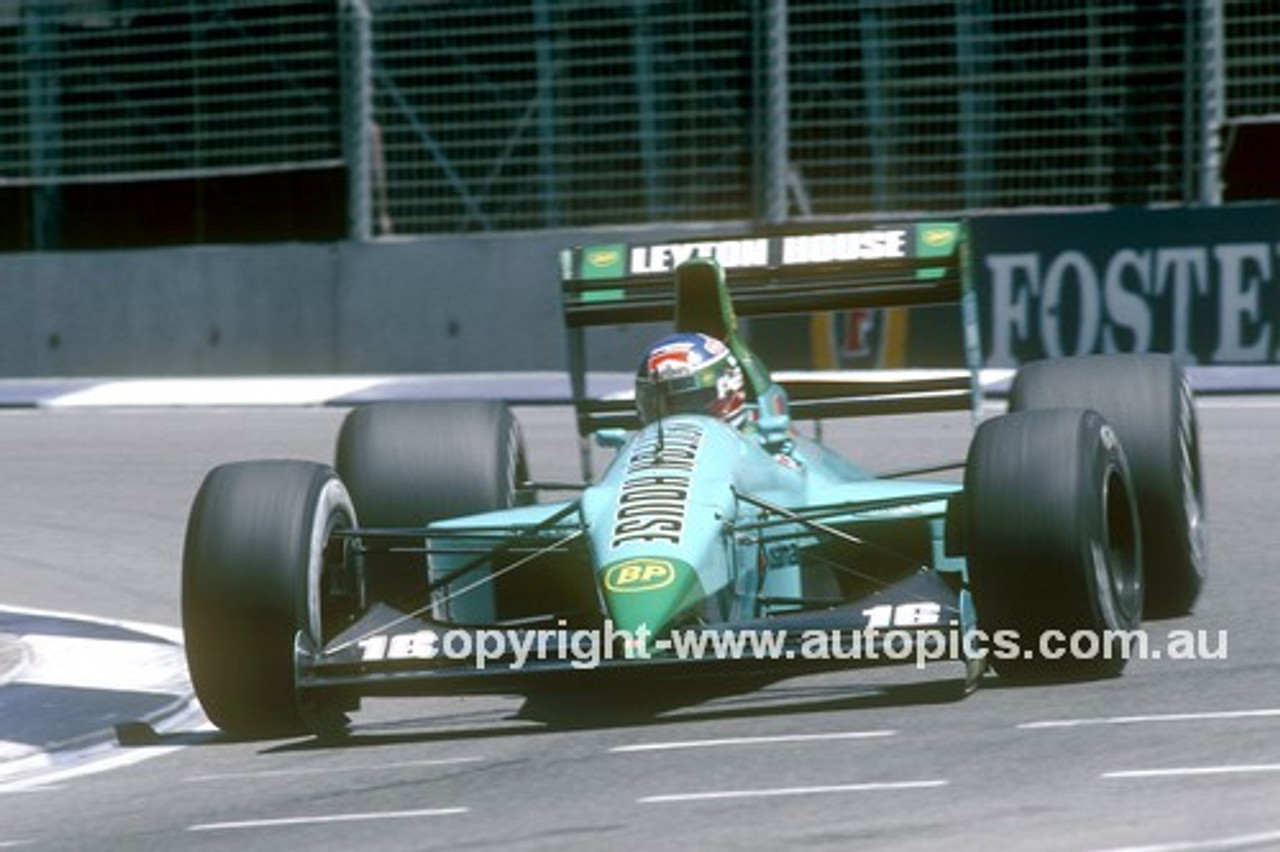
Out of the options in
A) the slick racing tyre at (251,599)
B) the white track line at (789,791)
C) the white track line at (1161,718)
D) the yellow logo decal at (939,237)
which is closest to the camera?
the white track line at (789,791)

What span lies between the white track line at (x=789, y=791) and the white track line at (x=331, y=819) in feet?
1.73

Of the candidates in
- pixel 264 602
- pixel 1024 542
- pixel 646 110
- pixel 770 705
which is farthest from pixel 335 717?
pixel 646 110

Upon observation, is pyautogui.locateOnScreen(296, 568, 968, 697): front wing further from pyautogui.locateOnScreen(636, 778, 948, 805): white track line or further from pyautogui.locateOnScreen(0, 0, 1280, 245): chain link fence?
pyautogui.locateOnScreen(0, 0, 1280, 245): chain link fence

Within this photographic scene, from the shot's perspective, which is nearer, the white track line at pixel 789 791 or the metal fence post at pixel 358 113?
the white track line at pixel 789 791

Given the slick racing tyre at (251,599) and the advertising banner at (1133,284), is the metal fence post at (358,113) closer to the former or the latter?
the advertising banner at (1133,284)

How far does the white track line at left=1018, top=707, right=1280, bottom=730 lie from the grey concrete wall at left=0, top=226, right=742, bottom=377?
1444 cm

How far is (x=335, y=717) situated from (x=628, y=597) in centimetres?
136

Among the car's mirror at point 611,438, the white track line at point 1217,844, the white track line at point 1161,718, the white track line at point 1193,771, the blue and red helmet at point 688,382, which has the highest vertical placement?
the blue and red helmet at point 688,382

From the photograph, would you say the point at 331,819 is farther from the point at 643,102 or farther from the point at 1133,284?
the point at 643,102

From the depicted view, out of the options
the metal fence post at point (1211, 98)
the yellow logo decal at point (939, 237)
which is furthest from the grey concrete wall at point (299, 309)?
the yellow logo decal at point (939, 237)

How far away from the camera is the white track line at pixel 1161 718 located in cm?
912

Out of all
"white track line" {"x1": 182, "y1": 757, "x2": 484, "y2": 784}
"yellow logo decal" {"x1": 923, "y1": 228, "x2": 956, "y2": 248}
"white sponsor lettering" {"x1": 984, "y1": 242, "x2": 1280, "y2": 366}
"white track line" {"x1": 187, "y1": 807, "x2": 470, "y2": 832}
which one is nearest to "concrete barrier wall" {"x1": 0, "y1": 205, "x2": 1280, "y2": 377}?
"white sponsor lettering" {"x1": 984, "y1": 242, "x2": 1280, "y2": 366}

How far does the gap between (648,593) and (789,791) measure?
147 centimetres

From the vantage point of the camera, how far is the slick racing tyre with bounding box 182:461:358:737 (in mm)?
9969
